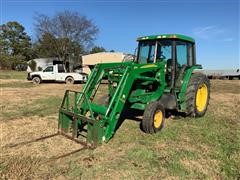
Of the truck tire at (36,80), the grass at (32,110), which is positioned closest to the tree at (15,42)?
the truck tire at (36,80)

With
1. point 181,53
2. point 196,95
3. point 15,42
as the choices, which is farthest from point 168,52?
point 15,42

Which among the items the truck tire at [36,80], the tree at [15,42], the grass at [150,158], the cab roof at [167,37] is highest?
the tree at [15,42]

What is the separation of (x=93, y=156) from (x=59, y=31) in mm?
34565

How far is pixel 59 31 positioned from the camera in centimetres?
3741

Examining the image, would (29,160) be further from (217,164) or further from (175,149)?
(217,164)

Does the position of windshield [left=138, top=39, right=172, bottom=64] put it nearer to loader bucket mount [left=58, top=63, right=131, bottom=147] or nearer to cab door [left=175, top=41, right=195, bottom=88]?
cab door [left=175, top=41, right=195, bottom=88]

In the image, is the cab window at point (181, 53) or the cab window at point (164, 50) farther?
the cab window at point (181, 53)

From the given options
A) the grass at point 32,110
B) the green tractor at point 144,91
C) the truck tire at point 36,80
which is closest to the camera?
the green tractor at point 144,91

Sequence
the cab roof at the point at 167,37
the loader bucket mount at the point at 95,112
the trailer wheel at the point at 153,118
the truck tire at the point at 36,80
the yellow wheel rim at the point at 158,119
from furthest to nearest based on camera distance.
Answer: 1. the truck tire at the point at 36,80
2. the cab roof at the point at 167,37
3. the yellow wheel rim at the point at 158,119
4. the trailer wheel at the point at 153,118
5. the loader bucket mount at the point at 95,112

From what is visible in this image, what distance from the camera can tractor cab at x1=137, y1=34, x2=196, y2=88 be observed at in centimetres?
724

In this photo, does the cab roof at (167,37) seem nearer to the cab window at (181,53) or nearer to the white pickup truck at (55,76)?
the cab window at (181,53)

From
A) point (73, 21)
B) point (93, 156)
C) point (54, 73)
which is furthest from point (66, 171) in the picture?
point (73, 21)

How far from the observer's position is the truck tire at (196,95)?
7.53 m

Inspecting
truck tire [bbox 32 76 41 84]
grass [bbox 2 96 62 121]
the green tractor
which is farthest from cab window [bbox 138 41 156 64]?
truck tire [bbox 32 76 41 84]
